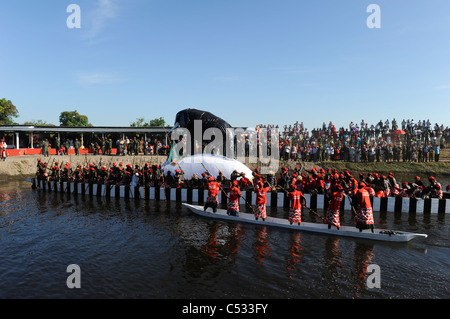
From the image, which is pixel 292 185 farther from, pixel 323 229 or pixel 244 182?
pixel 244 182

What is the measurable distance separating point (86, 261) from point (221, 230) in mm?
5073

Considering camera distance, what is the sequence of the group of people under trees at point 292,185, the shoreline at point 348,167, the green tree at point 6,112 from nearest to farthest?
the group of people under trees at point 292,185
the shoreline at point 348,167
the green tree at point 6,112

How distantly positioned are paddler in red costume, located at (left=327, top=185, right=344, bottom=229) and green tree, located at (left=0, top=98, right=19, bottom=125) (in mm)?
65471

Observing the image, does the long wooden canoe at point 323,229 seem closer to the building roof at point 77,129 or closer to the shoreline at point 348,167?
the shoreline at point 348,167

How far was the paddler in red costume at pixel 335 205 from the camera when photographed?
35.2 ft

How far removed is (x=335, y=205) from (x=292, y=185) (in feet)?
5.75

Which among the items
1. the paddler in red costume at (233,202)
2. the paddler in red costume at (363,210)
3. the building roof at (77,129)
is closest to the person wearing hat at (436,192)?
the paddler in red costume at (363,210)

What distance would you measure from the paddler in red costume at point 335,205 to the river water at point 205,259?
0.59 meters

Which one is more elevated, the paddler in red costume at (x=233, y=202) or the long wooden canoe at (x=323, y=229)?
the paddler in red costume at (x=233, y=202)

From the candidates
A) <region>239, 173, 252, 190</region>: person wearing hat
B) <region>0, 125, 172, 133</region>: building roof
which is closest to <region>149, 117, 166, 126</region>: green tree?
<region>0, 125, 172, 133</region>: building roof

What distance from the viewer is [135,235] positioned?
37.1 ft

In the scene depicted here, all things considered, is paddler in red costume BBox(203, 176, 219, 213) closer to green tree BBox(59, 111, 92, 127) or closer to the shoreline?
the shoreline

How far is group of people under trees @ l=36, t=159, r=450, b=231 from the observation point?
11070mm
